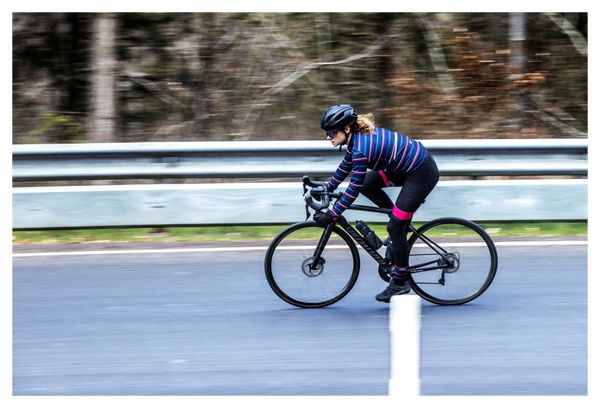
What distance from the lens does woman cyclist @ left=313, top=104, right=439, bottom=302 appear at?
20.4ft

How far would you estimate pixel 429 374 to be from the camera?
5375 millimetres

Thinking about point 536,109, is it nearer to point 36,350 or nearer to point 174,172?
point 174,172

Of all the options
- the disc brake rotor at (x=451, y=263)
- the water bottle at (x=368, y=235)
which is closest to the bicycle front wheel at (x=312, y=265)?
the water bottle at (x=368, y=235)

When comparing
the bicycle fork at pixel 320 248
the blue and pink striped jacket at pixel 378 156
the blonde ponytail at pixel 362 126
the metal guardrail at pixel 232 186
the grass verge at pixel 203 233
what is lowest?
the grass verge at pixel 203 233

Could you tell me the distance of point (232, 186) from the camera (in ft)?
29.4

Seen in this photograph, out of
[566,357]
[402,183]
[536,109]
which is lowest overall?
[536,109]

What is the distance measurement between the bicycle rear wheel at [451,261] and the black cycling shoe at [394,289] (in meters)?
0.13

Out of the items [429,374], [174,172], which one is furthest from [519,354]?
[174,172]

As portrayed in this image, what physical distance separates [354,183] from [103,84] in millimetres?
7841

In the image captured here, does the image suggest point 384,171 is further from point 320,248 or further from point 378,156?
point 320,248

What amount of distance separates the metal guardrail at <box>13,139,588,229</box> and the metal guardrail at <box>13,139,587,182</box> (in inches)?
0.4

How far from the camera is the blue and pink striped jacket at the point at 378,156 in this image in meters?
6.20

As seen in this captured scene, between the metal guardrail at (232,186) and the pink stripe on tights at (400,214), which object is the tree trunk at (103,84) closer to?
the metal guardrail at (232,186)

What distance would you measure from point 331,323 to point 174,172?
3.36 meters
